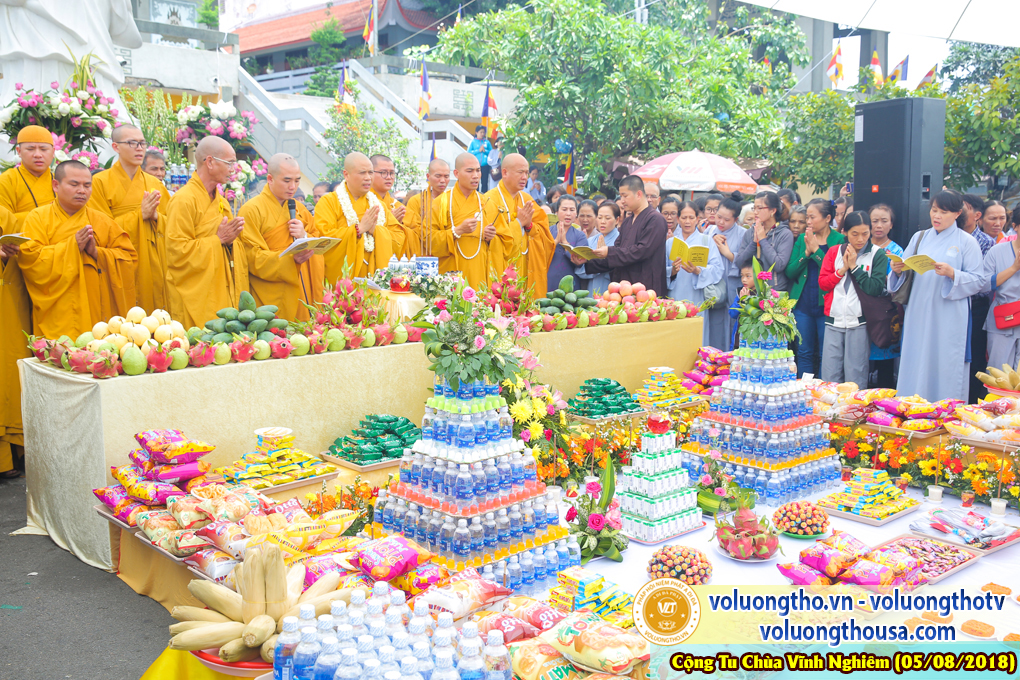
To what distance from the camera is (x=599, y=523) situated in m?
3.55

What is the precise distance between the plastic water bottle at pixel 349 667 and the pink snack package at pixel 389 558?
83cm

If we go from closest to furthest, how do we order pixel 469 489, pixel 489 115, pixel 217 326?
pixel 469 489 → pixel 217 326 → pixel 489 115

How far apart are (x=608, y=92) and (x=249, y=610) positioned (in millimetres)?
11368

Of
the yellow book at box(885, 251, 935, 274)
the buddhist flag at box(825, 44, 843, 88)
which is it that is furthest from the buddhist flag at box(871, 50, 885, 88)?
the yellow book at box(885, 251, 935, 274)

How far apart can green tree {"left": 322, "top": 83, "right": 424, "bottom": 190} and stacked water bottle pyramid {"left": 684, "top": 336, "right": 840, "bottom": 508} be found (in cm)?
1132

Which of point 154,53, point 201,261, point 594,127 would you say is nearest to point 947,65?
point 594,127

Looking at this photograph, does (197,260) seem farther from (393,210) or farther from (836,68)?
(836,68)

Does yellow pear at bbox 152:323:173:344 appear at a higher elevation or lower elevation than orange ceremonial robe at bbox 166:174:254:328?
lower

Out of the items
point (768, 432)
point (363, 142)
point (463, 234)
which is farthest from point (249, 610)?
point (363, 142)

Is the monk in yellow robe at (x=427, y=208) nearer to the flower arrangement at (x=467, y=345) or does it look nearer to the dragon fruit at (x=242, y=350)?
the dragon fruit at (x=242, y=350)

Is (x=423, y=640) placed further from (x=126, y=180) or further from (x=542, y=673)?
(x=126, y=180)

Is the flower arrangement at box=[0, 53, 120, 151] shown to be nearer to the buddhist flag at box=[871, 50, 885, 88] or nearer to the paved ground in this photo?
the paved ground

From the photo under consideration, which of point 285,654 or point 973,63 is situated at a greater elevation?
point 973,63

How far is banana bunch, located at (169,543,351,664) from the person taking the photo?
205 centimetres
